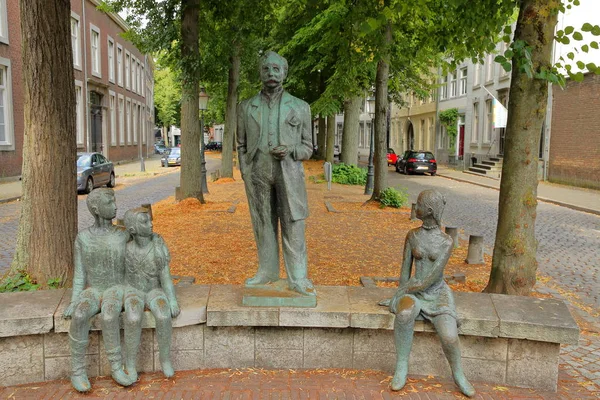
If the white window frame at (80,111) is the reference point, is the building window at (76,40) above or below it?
above

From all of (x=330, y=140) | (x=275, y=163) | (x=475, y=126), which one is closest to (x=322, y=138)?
(x=330, y=140)

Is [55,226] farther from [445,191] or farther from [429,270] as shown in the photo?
[445,191]

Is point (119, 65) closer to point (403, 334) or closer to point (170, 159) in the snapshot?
point (170, 159)

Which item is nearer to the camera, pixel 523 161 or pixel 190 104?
pixel 523 161

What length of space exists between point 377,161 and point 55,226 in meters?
10.6

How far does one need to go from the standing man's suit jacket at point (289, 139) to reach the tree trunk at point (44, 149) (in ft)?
8.49

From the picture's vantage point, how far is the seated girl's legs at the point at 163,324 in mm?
4023

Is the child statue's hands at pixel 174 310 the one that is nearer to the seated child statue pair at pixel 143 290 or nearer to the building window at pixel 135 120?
the seated child statue pair at pixel 143 290

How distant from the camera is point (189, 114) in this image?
14.1m

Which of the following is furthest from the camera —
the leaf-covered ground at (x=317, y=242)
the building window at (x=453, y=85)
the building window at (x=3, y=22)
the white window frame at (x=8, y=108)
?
the building window at (x=453, y=85)

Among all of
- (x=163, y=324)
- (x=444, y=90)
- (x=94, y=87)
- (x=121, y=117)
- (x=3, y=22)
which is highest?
(x=3, y=22)

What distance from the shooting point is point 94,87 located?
115ft

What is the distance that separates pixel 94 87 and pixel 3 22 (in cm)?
1311

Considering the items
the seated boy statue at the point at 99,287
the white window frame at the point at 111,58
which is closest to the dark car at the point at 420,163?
the white window frame at the point at 111,58
